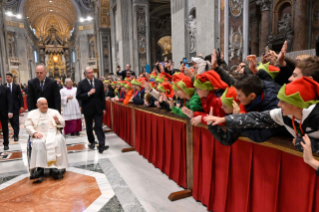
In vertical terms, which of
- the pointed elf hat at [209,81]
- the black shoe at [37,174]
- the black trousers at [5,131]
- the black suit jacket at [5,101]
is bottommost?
the black shoe at [37,174]

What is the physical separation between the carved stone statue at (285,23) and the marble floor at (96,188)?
30.2ft

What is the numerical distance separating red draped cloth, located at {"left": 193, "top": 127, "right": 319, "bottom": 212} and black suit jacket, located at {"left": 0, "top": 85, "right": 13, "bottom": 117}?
16.7ft

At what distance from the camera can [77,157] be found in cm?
453

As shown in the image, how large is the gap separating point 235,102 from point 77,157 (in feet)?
12.1

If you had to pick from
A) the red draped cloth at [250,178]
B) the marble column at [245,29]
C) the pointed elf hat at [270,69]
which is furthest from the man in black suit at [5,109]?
the marble column at [245,29]

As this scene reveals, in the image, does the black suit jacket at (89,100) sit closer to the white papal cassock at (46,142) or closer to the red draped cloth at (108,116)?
the white papal cassock at (46,142)

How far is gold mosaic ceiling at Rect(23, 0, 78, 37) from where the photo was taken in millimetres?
31062

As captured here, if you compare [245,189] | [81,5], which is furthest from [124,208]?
[81,5]

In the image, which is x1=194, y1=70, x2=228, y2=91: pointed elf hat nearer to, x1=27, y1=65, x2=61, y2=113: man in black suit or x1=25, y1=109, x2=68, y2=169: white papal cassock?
x1=25, y1=109, x2=68, y2=169: white papal cassock

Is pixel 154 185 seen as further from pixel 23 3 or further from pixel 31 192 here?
pixel 23 3

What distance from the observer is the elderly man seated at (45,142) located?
132 inches

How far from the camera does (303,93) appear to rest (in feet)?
3.98

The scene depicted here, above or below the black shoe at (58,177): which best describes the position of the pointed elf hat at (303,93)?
above

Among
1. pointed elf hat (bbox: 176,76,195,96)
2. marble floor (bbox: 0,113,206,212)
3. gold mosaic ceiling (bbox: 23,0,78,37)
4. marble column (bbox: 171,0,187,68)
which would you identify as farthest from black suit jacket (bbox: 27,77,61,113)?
gold mosaic ceiling (bbox: 23,0,78,37)
